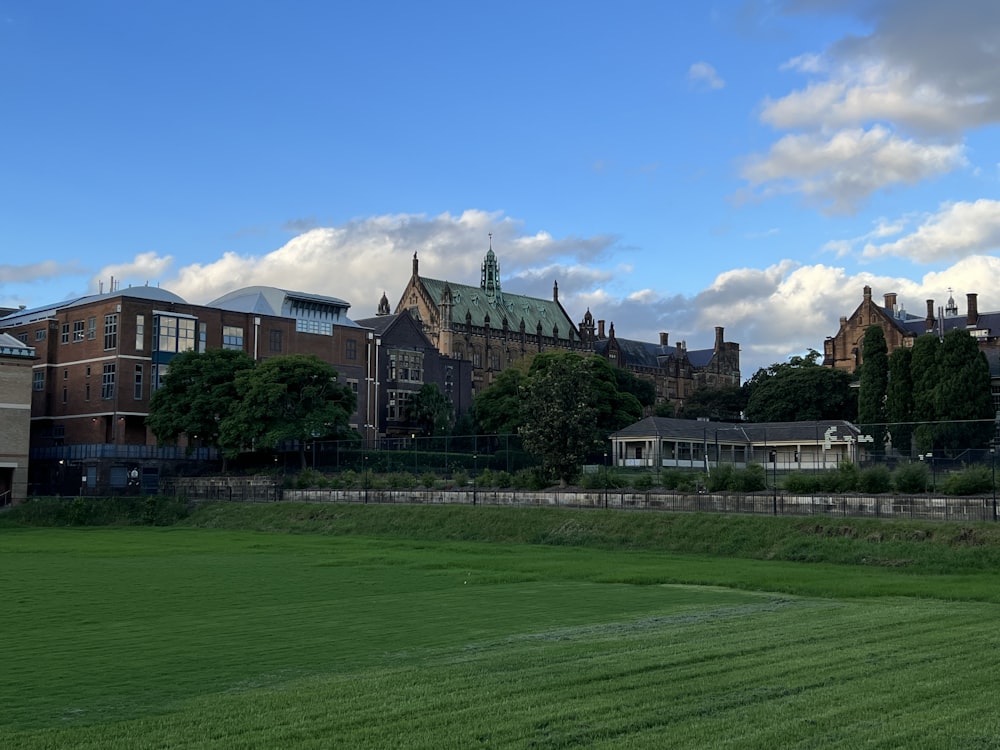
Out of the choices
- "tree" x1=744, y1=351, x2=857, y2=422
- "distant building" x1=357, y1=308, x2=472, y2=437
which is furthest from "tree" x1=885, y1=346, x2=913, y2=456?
"distant building" x1=357, y1=308, x2=472, y2=437

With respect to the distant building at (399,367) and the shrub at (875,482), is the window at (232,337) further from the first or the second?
the shrub at (875,482)

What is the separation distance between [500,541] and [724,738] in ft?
125

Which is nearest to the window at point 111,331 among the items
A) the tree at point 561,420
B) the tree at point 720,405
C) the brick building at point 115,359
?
the brick building at point 115,359

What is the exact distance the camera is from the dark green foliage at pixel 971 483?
39781 mm

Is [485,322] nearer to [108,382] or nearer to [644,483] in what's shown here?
[108,382]

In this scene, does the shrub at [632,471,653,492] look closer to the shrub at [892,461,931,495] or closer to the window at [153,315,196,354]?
the shrub at [892,461,931,495]

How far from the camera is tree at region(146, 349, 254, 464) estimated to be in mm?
78438

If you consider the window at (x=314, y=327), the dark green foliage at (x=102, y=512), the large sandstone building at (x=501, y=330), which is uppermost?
the large sandstone building at (x=501, y=330)

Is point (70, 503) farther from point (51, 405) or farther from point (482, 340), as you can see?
point (482, 340)

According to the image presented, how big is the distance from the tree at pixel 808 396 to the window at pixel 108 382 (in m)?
75.0

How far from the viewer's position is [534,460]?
66.0 m

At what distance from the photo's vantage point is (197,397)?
3091 inches

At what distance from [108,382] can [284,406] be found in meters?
A: 17.7

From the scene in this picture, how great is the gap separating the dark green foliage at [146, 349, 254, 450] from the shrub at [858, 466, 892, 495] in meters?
47.3
